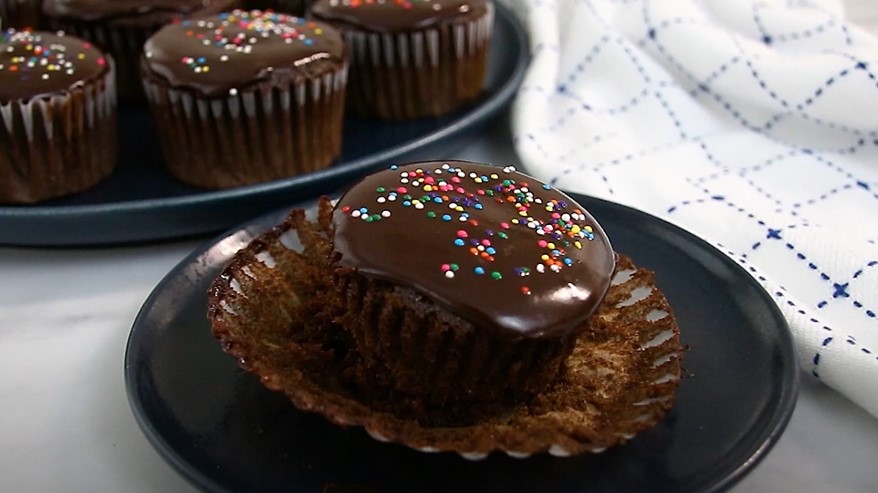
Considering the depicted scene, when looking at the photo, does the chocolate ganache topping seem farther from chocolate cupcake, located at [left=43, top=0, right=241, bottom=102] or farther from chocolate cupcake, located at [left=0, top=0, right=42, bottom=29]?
chocolate cupcake, located at [left=0, top=0, right=42, bottom=29]

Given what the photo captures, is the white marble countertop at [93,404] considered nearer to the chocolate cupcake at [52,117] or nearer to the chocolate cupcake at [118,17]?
the chocolate cupcake at [52,117]

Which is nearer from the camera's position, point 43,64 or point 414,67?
point 43,64

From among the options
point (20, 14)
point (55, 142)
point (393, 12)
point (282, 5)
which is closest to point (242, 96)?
point (55, 142)

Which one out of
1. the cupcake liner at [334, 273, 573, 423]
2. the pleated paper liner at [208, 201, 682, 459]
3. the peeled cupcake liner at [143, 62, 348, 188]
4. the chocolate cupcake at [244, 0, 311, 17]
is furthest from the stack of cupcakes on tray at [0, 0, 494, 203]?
the cupcake liner at [334, 273, 573, 423]

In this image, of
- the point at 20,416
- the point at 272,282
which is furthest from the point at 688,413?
the point at 20,416

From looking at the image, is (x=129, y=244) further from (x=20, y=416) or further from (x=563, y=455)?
(x=563, y=455)

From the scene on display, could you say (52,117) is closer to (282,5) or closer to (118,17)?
(118,17)

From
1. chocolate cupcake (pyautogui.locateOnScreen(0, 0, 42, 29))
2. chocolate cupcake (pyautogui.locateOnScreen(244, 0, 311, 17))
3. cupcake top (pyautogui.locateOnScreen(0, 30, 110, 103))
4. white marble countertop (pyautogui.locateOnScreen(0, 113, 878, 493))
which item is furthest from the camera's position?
chocolate cupcake (pyautogui.locateOnScreen(244, 0, 311, 17))
